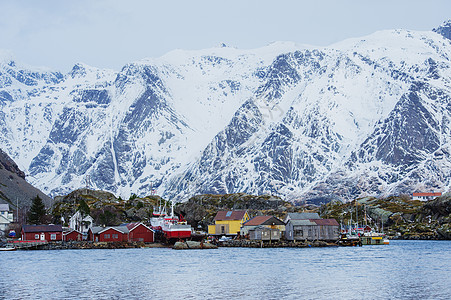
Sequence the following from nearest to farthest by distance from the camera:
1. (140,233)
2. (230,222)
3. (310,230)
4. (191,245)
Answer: (191,245) < (310,230) < (140,233) < (230,222)

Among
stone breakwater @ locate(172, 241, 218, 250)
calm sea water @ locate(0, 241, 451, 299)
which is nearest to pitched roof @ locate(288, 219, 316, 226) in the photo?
stone breakwater @ locate(172, 241, 218, 250)

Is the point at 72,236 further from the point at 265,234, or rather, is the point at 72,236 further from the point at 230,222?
the point at 265,234

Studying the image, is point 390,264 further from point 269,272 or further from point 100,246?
point 100,246

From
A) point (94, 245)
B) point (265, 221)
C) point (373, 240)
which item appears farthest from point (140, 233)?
point (373, 240)

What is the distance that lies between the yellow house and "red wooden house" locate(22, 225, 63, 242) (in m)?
44.2

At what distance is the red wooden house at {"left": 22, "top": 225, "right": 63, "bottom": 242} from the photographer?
16325cm

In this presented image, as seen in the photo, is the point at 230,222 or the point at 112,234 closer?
the point at 112,234

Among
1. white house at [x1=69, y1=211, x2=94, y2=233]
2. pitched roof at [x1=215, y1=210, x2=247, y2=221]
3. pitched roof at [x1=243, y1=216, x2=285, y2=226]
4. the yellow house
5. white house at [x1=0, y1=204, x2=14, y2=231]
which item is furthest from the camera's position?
white house at [x1=0, y1=204, x2=14, y2=231]

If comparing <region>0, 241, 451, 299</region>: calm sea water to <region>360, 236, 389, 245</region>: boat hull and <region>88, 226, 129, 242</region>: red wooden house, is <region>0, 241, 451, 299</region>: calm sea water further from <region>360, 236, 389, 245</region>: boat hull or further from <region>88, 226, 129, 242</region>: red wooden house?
<region>360, 236, 389, 245</region>: boat hull

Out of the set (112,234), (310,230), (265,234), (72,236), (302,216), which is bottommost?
(265,234)

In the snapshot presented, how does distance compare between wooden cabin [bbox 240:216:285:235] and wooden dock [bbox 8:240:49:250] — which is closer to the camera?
wooden dock [bbox 8:240:49:250]

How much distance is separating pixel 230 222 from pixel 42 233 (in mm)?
50801

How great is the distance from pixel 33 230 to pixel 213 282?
93.5m

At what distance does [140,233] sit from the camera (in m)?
164
